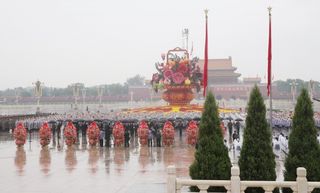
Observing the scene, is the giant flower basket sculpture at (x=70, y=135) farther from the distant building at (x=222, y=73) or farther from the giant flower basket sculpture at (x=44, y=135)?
the distant building at (x=222, y=73)

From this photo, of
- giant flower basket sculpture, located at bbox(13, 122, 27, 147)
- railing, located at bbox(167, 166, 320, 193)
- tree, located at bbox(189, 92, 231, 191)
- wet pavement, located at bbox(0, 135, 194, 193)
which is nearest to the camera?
railing, located at bbox(167, 166, 320, 193)

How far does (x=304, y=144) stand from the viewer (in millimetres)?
9281

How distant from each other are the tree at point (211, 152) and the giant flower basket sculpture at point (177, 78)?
30.1 m

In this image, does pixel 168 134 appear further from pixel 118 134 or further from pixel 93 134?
pixel 93 134

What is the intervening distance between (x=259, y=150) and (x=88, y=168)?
7.52 metres

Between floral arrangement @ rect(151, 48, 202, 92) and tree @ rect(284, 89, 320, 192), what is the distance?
30.5 metres

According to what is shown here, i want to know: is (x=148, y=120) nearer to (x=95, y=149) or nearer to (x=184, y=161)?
(x=95, y=149)

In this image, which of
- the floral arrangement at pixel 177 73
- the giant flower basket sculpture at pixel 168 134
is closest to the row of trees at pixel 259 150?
the giant flower basket sculpture at pixel 168 134

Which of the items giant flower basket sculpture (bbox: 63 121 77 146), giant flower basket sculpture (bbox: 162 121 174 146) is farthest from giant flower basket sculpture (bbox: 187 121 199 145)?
giant flower basket sculpture (bbox: 63 121 77 146)

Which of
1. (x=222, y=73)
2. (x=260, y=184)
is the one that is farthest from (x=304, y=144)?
(x=222, y=73)

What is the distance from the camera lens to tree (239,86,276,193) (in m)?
9.34

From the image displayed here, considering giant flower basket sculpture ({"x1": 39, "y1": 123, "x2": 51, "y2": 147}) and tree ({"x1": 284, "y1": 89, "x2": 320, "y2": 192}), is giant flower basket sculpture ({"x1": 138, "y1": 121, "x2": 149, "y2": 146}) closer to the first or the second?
giant flower basket sculpture ({"x1": 39, "y1": 123, "x2": 51, "y2": 147})

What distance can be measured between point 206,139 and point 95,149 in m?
12.2

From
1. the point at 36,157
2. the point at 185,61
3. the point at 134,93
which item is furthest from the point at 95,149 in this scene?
the point at 134,93
